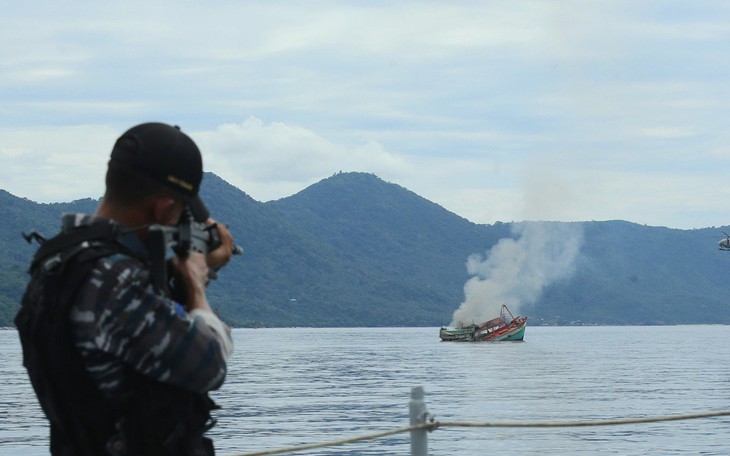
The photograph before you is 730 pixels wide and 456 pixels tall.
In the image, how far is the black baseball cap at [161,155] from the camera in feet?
11.4

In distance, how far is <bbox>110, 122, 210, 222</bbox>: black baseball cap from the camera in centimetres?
346

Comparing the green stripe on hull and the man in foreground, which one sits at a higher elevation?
the man in foreground

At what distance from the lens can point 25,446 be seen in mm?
42250

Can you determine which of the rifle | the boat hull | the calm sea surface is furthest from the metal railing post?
the boat hull

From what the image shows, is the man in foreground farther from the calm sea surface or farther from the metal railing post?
the calm sea surface

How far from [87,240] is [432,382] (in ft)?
263

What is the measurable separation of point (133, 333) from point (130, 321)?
4cm

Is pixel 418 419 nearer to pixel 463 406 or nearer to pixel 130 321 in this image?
pixel 130 321

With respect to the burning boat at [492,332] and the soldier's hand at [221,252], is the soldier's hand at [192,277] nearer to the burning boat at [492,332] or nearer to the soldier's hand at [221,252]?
the soldier's hand at [221,252]

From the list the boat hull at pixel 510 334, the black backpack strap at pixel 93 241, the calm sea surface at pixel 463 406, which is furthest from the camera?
the boat hull at pixel 510 334

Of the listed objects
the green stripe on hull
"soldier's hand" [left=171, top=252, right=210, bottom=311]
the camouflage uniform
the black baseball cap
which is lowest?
the green stripe on hull

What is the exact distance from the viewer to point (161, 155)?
3.47m

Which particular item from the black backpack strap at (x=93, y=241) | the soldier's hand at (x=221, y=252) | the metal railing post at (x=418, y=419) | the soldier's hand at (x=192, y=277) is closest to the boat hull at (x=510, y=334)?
the metal railing post at (x=418, y=419)

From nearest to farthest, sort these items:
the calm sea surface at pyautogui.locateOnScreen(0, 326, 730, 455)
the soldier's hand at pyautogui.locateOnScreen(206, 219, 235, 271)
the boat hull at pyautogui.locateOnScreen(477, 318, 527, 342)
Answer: the soldier's hand at pyautogui.locateOnScreen(206, 219, 235, 271), the calm sea surface at pyautogui.locateOnScreen(0, 326, 730, 455), the boat hull at pyautogui.locateOnScreen(477, 318, 527, 342)
